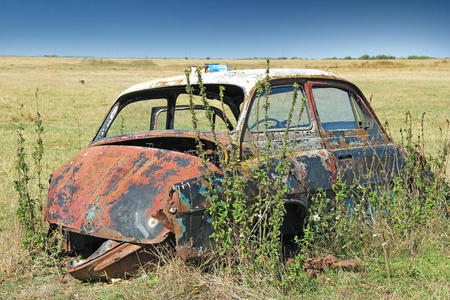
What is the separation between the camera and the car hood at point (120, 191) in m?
3.22

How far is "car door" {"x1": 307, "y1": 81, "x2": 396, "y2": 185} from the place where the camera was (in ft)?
13.4

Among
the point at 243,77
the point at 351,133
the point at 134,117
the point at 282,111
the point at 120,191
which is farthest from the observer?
the point at 134,117

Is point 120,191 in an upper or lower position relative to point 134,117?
lower

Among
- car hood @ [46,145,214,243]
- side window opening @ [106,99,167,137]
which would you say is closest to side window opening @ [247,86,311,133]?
car hood @ [46,145,214,243]

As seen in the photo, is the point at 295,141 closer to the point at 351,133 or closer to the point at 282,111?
the point at 282,111

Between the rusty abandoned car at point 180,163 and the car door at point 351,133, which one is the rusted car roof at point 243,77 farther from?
the car door at point 351,133

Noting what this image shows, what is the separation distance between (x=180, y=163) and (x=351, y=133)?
1879 mm

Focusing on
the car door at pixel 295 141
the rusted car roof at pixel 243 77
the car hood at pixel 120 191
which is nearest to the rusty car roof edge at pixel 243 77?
the rusted car roof at pixel 243 77

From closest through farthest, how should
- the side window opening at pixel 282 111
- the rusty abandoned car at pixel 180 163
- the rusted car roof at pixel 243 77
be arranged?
the rusty abandoned car at pixel 180 163 → the rusted car roof at pixel 243 77 → the side window opening at pixel 282 111

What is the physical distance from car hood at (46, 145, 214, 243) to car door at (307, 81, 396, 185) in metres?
1.41

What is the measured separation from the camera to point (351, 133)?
4.40 m

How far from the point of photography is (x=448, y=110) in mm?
17781

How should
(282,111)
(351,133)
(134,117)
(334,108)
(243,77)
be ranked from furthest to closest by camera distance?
(134,117) < (334,108) < (351,133) < (282,111) < (243,77)

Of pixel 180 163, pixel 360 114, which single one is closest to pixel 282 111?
pixel 360 114
